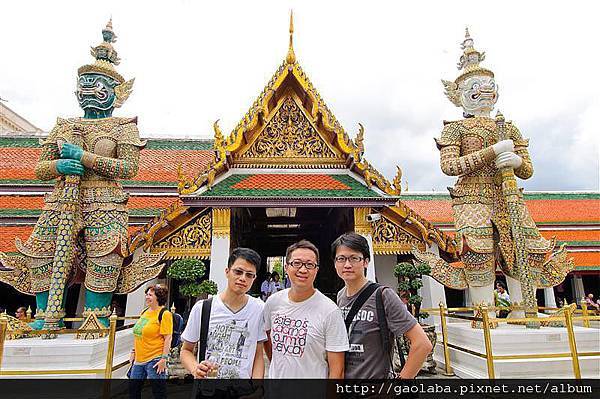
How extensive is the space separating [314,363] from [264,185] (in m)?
5.30

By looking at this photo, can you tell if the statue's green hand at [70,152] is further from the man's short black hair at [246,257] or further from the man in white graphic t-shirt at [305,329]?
the man in white graphic t-shirt at [305,329]

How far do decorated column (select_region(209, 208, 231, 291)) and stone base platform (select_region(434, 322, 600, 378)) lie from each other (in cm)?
438

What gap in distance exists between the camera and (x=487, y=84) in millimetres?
7352

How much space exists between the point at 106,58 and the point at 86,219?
3409 millimetres

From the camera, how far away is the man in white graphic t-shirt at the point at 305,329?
1912 mm

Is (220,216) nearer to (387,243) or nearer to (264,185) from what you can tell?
(264,185)

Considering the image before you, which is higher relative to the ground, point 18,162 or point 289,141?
point 18,162

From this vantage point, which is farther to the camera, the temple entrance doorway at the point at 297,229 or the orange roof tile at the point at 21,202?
the temple entrance doorway at the point at 297,229

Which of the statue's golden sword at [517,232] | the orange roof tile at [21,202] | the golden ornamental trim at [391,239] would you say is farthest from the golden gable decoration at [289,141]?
the orange roof tile at [21,202]

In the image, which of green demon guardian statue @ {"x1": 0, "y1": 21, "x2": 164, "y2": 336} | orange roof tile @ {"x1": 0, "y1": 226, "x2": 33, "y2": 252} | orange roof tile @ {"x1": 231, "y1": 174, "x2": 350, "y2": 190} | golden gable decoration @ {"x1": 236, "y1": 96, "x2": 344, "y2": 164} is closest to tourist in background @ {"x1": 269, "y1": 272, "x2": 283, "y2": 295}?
orange roof tile @ {"x1": 231, "y1": 174, "x2": 350, "y2": 190}

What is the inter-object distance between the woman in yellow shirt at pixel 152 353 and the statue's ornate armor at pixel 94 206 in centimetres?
316

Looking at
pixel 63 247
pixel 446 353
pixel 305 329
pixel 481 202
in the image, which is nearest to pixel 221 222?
pixel 63 247

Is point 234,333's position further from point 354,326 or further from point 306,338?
point 354,326

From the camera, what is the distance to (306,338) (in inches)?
76.5
